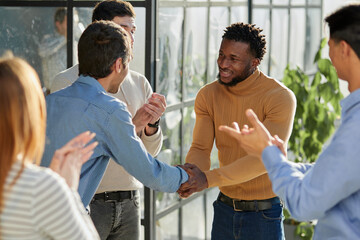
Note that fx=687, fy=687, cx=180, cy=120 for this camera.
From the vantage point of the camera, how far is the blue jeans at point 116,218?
9.95 ft

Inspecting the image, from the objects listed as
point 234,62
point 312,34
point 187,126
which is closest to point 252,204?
point 234,62

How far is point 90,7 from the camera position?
13.0 feet

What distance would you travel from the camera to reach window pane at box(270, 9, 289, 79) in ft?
19.2

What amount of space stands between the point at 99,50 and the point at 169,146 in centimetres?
182

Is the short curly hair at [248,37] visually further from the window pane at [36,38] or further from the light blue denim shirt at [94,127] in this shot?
the window pane at [36,38]

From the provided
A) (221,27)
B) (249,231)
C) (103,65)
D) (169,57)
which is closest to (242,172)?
(249,231)

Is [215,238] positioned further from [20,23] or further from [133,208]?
[20,23]

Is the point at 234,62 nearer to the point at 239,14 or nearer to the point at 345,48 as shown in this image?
the point at 345,48

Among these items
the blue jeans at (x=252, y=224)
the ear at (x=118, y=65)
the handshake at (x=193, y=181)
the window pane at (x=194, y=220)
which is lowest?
the window pane at (x=194, y=220)

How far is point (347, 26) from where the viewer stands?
1.92 meters

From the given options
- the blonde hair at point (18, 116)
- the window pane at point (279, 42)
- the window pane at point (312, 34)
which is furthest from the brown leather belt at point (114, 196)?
the window pane at point (312, 34)

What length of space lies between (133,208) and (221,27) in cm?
203

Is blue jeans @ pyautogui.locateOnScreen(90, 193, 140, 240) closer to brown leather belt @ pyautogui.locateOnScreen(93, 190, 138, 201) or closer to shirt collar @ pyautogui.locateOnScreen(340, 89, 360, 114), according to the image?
brown leather belt @ pyautogui.locateOnScreen(93, 190, 138, 201)

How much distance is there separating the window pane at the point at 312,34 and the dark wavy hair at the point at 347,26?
16.2ft
